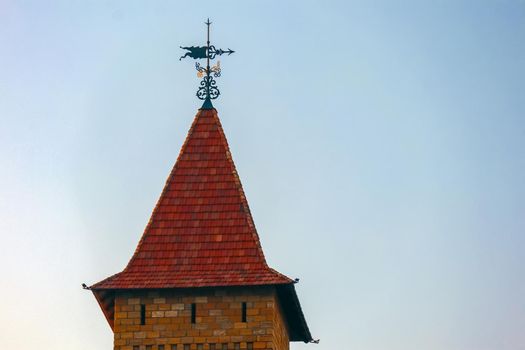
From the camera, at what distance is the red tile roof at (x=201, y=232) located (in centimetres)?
6462

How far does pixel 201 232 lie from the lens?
2589 inches

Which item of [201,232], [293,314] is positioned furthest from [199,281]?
[293,314]

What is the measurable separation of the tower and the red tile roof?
26mm

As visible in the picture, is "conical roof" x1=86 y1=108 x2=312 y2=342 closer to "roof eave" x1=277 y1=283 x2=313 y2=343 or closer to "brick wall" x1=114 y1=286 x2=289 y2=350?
"roof eave" x1=277 y1=283 x2=313 y2=343

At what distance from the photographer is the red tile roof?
6462 centimetres

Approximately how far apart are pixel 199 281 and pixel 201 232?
1814mm

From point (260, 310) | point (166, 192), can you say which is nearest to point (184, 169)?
point (166, 192)

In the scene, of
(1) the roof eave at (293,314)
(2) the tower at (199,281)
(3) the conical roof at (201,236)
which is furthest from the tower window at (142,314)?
(1) the roof eave at (293,314)

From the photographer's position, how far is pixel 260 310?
64250 millimetres

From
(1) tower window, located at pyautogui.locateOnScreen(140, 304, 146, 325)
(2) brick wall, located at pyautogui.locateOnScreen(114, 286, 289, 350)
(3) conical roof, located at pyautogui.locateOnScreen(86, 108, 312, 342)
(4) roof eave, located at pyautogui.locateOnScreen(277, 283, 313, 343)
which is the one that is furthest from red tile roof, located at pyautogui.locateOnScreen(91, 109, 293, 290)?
(4) roof eave, located at pyautogui.locateOnScreen(277, 283, 313, 343)

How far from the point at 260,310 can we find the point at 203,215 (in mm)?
3445

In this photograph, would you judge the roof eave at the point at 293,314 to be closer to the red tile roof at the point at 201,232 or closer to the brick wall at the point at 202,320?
the brick wall at the point at 202,320

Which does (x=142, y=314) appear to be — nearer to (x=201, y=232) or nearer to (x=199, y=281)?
→ (x=199, y=281)

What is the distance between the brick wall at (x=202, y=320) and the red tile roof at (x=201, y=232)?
368 mm
